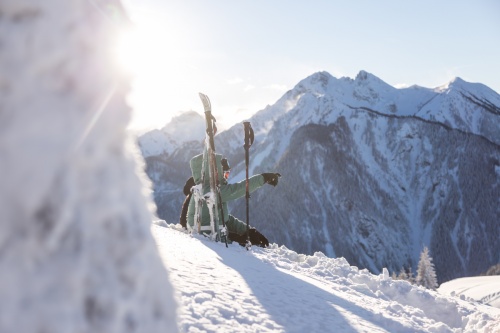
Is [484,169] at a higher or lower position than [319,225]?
higher

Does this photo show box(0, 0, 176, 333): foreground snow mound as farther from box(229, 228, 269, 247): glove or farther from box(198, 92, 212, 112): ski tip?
box(229, 228, 269, 247): glove

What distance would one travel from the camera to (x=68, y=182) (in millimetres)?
949

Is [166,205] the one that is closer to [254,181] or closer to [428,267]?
[428,267]

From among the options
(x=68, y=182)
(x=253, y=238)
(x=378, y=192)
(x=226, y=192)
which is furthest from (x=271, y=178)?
(x=378, y=192)

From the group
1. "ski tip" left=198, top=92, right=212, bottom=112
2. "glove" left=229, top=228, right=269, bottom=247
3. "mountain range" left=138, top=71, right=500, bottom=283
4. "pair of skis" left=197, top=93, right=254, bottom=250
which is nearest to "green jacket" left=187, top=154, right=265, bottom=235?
"pair of skis" left=197, top=93, right=254, bottom=250

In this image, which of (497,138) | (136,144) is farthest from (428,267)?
(497,138)

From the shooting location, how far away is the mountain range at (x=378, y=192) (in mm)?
134875

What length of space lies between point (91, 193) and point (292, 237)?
13434cm

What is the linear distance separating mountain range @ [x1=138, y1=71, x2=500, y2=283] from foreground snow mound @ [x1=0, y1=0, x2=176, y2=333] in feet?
422

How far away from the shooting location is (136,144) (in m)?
1.24

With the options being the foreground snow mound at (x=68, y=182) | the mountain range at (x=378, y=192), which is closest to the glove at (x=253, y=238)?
the foreground snow mound at (x=68, y=182)

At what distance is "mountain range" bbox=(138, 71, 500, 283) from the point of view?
443 ft

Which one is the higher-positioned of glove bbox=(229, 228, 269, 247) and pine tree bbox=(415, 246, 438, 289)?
glove bbox=(229, 228, 269, 247)

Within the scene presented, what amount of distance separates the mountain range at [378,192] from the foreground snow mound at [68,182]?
129 meters
